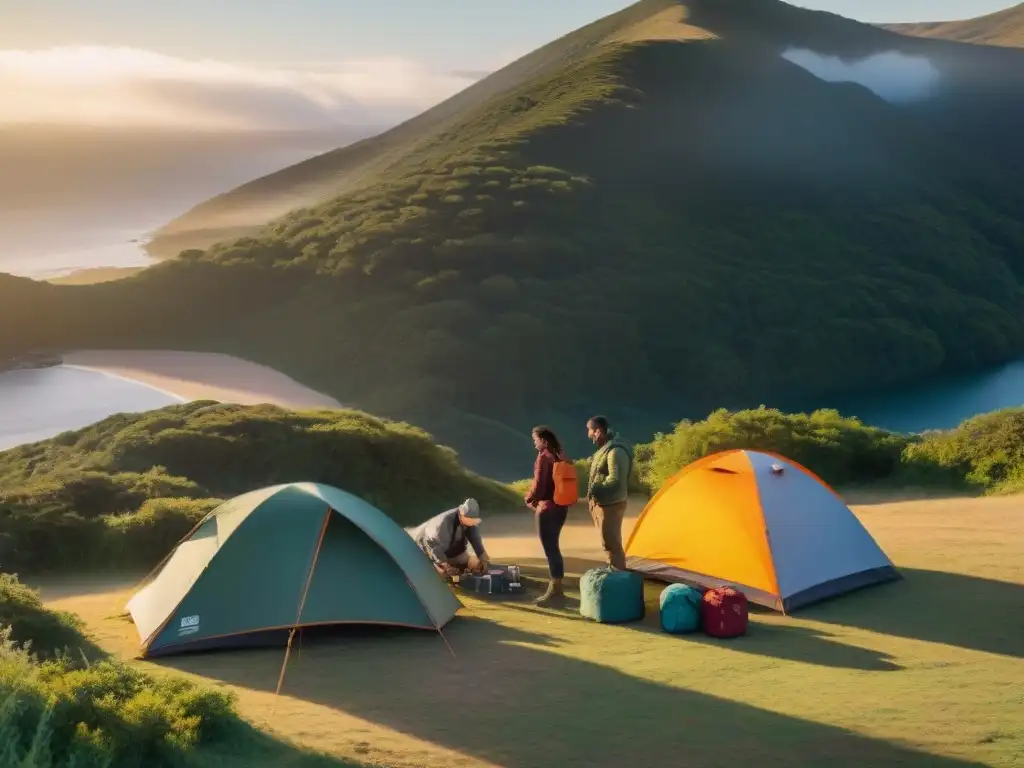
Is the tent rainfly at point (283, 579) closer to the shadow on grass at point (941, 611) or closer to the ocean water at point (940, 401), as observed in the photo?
the shadow on grass at point (941, 611)

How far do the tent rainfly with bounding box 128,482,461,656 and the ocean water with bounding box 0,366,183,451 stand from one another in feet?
131

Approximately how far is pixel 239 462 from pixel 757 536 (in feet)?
48.3

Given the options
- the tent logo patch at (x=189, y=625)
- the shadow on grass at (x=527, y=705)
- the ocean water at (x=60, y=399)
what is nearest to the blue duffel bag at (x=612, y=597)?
the shadow on grass at (x=527, y=705)

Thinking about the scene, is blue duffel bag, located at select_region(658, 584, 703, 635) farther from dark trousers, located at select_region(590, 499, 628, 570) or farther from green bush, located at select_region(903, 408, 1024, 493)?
green bush, located at select_region(903, 408, 1024, 493)

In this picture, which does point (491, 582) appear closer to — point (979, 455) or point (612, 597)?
point (612, 597)

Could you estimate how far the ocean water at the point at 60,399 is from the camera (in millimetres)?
53975

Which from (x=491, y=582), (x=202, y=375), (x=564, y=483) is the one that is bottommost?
(x=491, y=582)

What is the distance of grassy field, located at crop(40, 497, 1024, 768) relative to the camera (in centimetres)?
894

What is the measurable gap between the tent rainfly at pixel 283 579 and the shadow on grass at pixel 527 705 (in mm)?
276

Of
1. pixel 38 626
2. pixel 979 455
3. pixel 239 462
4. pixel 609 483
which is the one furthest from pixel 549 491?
pixel 979 455

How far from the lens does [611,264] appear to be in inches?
3625

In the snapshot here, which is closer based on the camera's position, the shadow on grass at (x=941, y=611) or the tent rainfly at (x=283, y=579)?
the tent rainfly at (x=283, y=579)

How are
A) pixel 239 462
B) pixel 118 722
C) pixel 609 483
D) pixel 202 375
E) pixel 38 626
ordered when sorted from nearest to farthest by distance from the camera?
1. pixel 118 722
2. pixel 38 626
3. pixel 609 483
4. pixel 239 462
5. pixel 202 375

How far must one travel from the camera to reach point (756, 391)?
88.9 m
